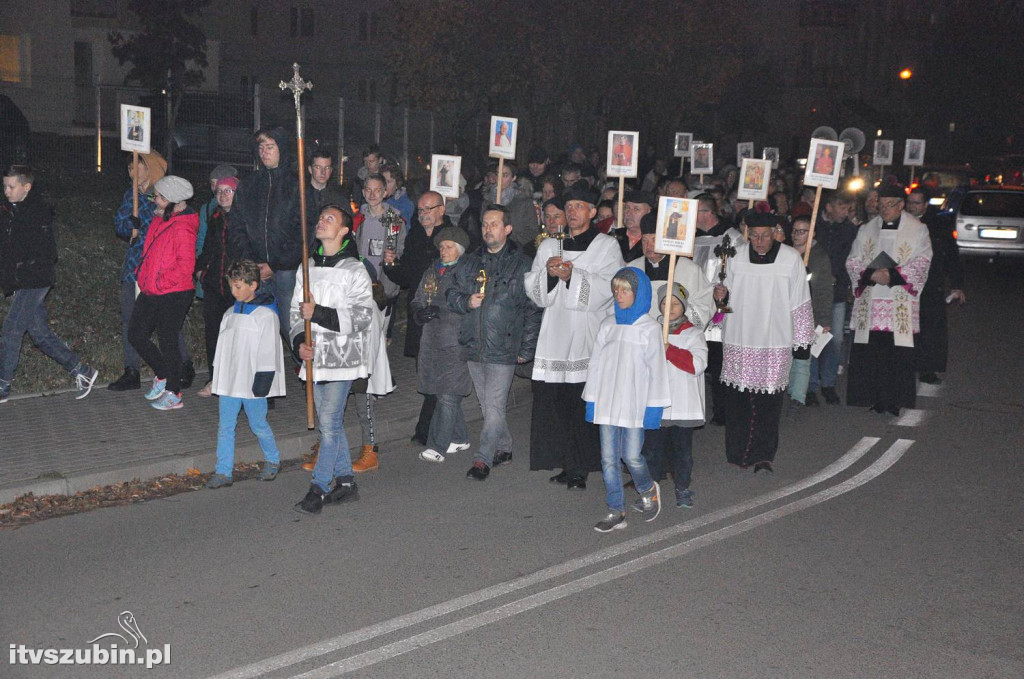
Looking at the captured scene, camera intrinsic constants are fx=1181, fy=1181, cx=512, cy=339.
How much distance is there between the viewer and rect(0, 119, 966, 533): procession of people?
7605mm

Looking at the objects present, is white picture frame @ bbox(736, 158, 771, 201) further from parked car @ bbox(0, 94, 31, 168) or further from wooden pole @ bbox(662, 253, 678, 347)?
parked car @ bbox(0, 94, 31, 168)

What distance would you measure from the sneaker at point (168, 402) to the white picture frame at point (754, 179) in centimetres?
587

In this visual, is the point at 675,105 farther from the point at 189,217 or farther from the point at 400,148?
the point at 189,217

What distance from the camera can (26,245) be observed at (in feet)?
32.7

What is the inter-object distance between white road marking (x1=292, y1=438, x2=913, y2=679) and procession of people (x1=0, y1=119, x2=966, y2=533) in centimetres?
55

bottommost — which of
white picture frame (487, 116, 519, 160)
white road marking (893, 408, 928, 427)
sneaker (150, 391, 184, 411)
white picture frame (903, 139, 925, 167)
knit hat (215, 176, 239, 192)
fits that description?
white road marking (893, 408, 928, 427)

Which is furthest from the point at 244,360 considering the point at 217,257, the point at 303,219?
the point at 217,257

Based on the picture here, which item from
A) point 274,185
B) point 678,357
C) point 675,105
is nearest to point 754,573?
point 678,357

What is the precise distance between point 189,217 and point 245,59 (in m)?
43.8

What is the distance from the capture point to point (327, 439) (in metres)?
7.77

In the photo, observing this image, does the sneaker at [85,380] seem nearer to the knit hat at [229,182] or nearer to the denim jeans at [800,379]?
the knit hat at [229,182]

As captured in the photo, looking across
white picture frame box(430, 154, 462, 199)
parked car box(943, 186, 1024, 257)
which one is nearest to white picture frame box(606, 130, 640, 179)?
white picture frame box(430, 154, 462, 199)

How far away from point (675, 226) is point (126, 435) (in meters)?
4.58

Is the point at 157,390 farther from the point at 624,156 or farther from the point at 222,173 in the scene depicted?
the point at 624,156
